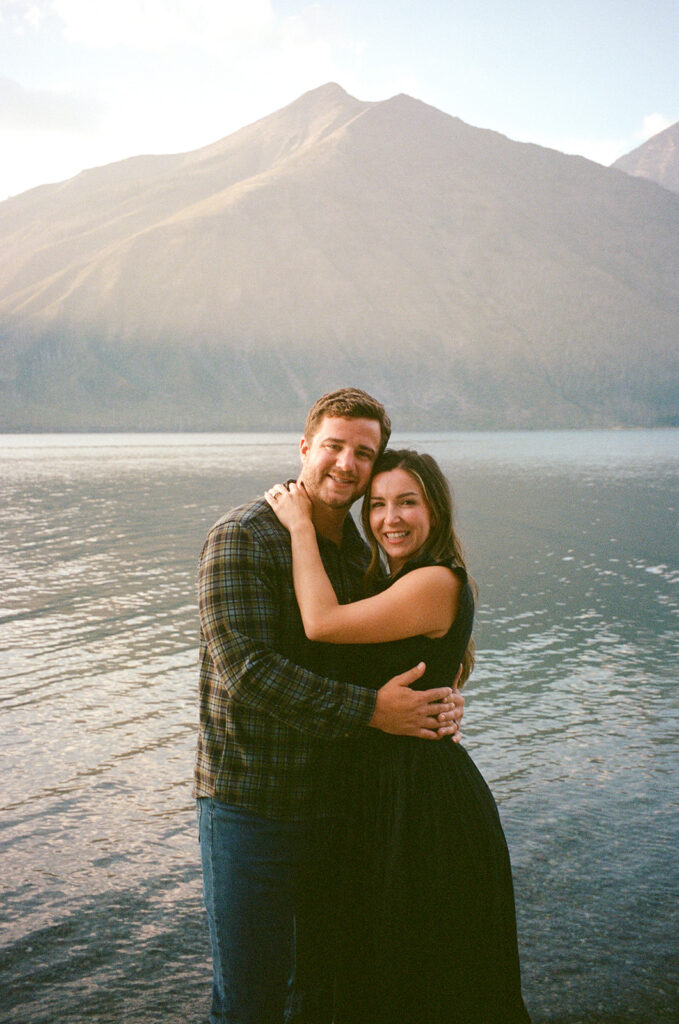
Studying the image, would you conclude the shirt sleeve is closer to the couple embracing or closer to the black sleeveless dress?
the couple embracing

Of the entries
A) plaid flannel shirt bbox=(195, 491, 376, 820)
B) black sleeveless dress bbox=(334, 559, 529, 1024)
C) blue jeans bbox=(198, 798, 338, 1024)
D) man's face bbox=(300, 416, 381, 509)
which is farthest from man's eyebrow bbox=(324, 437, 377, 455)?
blue jeans bbox=(198, 798, 338, 1024)

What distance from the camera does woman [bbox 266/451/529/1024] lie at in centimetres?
380

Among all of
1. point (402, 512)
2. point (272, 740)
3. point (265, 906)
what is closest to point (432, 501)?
point (402, 512)

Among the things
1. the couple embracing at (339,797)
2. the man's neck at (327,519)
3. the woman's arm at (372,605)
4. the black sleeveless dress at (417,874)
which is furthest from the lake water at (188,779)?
the man's neck at (327,519)

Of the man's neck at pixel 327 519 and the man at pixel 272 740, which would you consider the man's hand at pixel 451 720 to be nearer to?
the man at pixel 272 740

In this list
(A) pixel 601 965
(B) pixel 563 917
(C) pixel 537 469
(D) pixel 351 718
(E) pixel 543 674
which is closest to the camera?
(D) pixel 351 718

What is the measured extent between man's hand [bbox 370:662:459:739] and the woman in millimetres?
84

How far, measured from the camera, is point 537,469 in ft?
244

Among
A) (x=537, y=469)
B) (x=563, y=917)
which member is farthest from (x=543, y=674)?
(x=537, y=469)

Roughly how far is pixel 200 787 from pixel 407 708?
965 millimetres

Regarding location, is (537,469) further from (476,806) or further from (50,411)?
(50,411)

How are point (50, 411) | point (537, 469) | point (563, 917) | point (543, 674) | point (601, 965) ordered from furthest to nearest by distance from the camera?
point (50, 411) → point (537, 469) → point (543, 674) → point (563, 917) → point (601, 965)

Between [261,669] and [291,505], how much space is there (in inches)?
28.2

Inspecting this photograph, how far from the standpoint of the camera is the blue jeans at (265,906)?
3.88 metres
